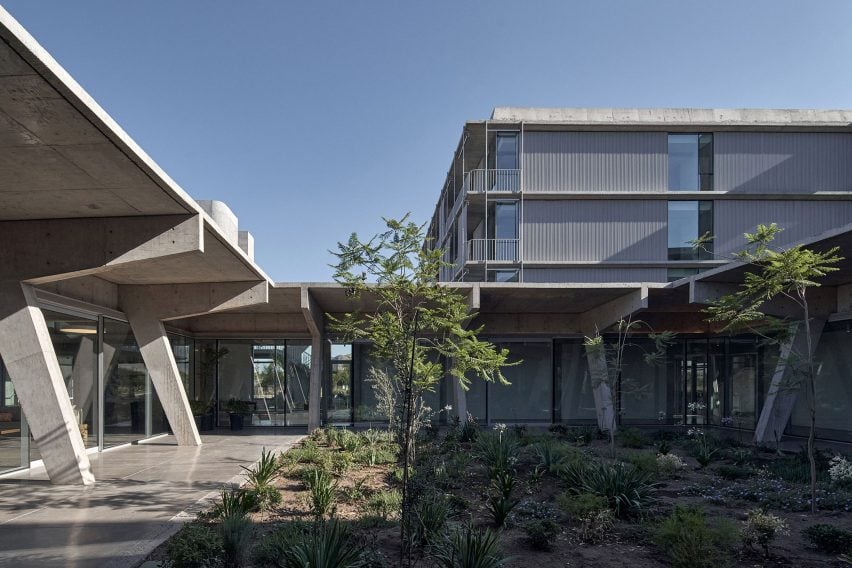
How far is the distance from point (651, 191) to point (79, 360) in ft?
78.2

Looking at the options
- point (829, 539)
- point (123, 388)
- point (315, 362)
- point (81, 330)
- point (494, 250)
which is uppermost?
point (494, 250)

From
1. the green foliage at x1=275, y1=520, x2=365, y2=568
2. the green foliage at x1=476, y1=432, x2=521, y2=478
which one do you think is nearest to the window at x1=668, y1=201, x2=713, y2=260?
the green foliage at x1=476, y1=432, x2=521, y2=478

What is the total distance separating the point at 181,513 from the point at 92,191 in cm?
447

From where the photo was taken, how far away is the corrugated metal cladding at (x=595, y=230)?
94.2 ft

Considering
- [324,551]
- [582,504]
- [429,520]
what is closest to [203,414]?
[429,520]

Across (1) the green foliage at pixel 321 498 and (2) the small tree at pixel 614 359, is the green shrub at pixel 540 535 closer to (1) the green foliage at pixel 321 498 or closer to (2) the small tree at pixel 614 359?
(1) the green foliage at pixel 321 498

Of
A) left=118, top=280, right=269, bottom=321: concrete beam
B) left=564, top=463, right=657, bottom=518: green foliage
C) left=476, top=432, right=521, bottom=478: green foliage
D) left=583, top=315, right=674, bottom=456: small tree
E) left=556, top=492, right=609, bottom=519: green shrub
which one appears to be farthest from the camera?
left=118, top=280, right=269, bottom=321: concrete beam

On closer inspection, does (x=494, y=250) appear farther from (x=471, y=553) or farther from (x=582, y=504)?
(x=471, y=553)

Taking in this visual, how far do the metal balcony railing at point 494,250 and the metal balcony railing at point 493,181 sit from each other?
234 centimetres

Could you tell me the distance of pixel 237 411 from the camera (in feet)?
68.0

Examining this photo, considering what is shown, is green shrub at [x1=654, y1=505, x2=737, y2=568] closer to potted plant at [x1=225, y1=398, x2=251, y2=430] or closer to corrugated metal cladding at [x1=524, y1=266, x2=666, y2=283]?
potted plant at [x1=225, y1=398, x2=251, y2=430]

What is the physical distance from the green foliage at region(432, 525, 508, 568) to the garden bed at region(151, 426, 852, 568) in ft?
0.32

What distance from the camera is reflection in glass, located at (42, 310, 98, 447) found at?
42.4ft

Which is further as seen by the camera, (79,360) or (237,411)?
(237,411)
